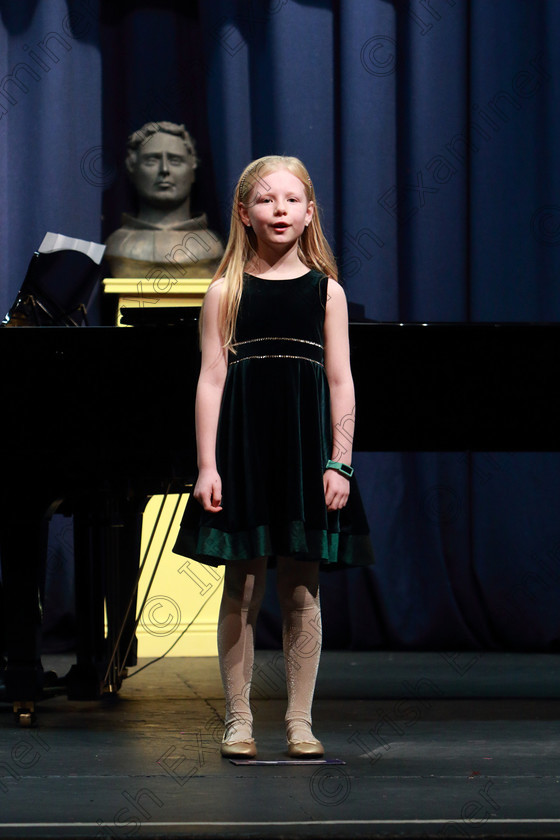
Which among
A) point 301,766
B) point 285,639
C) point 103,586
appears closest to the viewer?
point 301,766

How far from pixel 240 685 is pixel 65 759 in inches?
13.4

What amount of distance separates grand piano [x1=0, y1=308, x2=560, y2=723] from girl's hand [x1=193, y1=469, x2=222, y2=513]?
390 mm

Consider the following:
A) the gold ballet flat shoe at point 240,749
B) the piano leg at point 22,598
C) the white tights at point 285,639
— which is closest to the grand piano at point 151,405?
the piano leg at point 22,598

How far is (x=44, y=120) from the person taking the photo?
4.10 meters

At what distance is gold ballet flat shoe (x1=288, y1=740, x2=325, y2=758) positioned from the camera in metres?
2.19

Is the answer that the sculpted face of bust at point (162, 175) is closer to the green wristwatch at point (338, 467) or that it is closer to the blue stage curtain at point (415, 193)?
the blue stage curtain at point (415, 193)

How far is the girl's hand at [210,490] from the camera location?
218 centimetres

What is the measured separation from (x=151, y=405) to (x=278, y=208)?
0.56 metres

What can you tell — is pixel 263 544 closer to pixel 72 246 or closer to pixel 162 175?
pixel 72 246

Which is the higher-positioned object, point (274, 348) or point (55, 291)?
point (55, 291)

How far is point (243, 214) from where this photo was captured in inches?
90.2

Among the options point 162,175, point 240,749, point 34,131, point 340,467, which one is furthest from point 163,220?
point 240,749

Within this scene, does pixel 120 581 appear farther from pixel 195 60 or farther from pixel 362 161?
pixel 195 60

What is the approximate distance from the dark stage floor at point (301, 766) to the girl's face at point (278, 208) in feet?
3.06
